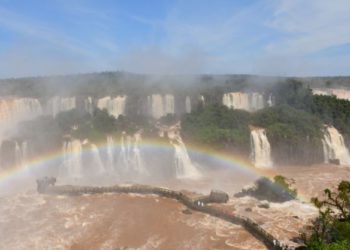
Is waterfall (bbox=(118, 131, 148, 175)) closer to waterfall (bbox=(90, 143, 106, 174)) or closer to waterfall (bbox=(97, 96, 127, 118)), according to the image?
waterfall (bbox=(90, 143, 106, 174))

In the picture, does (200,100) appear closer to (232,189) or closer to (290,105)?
(290,105)

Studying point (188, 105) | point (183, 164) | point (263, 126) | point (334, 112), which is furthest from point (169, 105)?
point (334, 112)

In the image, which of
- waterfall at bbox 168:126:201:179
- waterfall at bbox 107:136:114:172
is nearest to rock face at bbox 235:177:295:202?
waterfall at bbox 168:126:201:179

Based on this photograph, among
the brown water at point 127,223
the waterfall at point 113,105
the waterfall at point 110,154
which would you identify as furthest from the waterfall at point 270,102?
the brown water at point 127,223

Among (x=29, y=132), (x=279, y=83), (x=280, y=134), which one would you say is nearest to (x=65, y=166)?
(x=29, y=132)

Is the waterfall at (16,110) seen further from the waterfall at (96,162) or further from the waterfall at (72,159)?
the waterfall at (96,162)

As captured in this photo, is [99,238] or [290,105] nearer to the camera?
[99,238]
